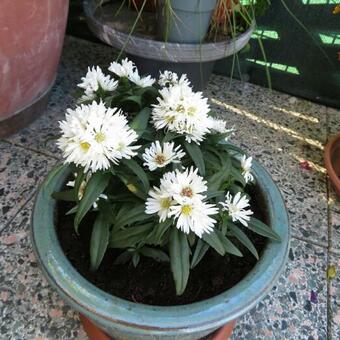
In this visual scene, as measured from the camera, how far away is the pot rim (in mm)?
1574

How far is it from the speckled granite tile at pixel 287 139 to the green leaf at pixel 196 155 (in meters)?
0.75

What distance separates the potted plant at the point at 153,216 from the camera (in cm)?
76

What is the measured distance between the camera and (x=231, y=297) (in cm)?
81

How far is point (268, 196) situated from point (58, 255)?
476 millimetres

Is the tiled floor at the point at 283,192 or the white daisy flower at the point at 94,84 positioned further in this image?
the tiled floor at the point at 283,192

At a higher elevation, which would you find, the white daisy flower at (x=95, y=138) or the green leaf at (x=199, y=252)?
the white daisy flower at (x=95, y=138)

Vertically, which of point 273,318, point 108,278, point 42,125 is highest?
point 108,278

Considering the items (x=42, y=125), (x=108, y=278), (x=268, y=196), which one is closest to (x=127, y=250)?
(x=108, y=278)

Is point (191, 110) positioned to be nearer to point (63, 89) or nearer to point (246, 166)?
point (246, 166)

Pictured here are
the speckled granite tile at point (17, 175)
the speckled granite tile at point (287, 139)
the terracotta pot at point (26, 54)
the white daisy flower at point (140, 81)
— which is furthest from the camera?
the speckled granite tile at point (287, 139)

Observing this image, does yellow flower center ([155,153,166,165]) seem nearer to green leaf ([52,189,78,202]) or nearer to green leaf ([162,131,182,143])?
green leaf ([162,131,182,143])

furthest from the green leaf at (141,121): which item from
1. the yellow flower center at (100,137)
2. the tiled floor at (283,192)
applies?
the tiled floor at (283,192)

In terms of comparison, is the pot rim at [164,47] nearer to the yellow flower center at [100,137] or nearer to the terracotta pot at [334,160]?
the terracotta pot at [334,160]

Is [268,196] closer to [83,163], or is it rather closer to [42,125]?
[83,163]
